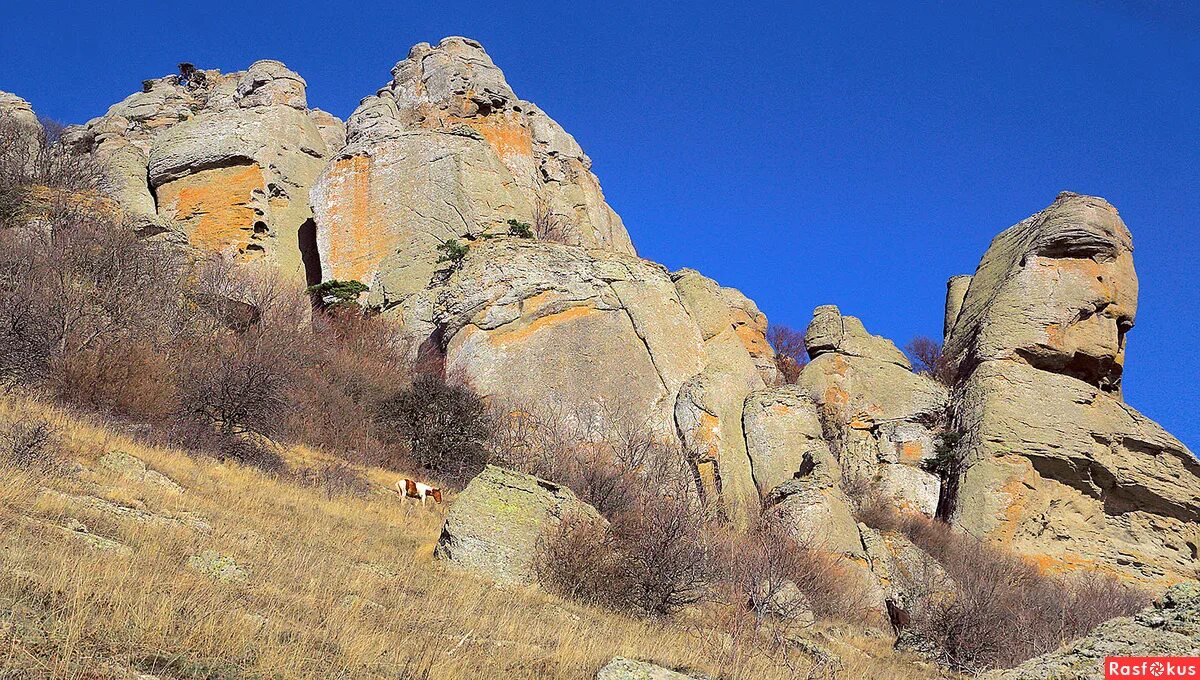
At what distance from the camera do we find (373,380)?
23.8 metres

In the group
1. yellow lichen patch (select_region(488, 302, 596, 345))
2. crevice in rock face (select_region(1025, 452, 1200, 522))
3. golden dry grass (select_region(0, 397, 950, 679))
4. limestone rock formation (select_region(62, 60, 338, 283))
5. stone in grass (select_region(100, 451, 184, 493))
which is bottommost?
golden dry grass (select_region(0, 397, 950, 679))

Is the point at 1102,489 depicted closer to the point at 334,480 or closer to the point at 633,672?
the point at 334,480

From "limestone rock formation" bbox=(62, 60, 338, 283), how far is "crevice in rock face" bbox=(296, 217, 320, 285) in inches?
1.7

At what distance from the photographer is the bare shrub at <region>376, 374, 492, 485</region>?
20547 millimetres

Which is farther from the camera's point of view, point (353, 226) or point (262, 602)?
point (353, 226)

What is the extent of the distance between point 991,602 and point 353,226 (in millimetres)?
25783

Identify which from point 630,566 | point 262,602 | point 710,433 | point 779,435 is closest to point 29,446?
point 262,602

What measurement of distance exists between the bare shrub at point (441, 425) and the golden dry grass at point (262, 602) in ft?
21.5

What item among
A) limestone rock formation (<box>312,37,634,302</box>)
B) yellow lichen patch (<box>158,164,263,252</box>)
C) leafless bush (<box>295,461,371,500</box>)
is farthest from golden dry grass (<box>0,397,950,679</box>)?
yellow lichen patch (<box>158,164,263,252</box>)

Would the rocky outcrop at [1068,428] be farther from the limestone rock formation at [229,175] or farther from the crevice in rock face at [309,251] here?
the limestone rock formation at [229,175]

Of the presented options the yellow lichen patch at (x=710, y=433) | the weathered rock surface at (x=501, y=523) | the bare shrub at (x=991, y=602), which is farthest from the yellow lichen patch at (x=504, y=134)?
the weathered rock surface at (x=501, y=523)

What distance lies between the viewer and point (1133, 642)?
20.4 feet

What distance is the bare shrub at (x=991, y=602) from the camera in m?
14.4

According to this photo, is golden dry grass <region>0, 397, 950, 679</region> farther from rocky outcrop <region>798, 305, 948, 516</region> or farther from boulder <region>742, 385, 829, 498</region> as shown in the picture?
rocky outcrop <region>798, 305, 948, 516</region>
